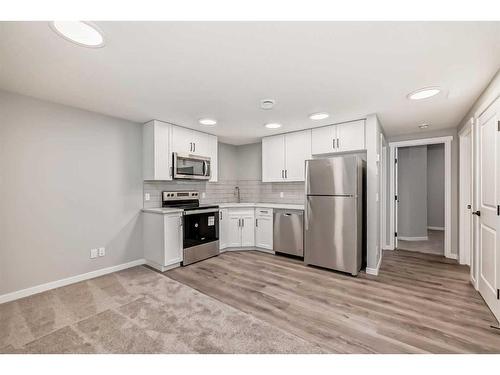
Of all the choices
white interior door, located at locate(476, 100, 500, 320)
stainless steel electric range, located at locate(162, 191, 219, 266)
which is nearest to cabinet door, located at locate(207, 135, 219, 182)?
stainless steel electric range, located at locate(162, 191, 219, 266)

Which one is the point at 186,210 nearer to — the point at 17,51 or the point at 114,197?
the point at 114,197

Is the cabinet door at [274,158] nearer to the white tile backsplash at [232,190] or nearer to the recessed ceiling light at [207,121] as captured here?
the white tile backsplash at [232,190]

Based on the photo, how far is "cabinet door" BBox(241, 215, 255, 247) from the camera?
4.34m

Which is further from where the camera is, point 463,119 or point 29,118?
point 463,119

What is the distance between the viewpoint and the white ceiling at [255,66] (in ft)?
4.78

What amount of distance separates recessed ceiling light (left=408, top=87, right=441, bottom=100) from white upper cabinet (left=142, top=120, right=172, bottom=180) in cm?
327

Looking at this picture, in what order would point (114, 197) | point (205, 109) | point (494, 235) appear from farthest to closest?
point (114, 197) < point (205, 109) < point (494, 235)

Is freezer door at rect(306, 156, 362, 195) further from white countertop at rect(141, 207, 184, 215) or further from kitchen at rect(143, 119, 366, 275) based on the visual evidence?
white countertop at rect(141, 207, 184, 215)

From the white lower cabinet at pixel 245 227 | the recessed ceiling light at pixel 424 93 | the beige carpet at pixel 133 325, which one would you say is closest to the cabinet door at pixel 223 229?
the white lower cabinet at pixel 245 227

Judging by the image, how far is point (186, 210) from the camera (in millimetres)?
3510

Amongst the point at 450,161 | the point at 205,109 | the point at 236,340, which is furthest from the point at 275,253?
the point at 450,161

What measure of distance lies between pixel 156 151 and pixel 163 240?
1.34m

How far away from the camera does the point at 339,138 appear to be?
138 inches

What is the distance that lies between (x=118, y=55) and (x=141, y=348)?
222 centimetres
